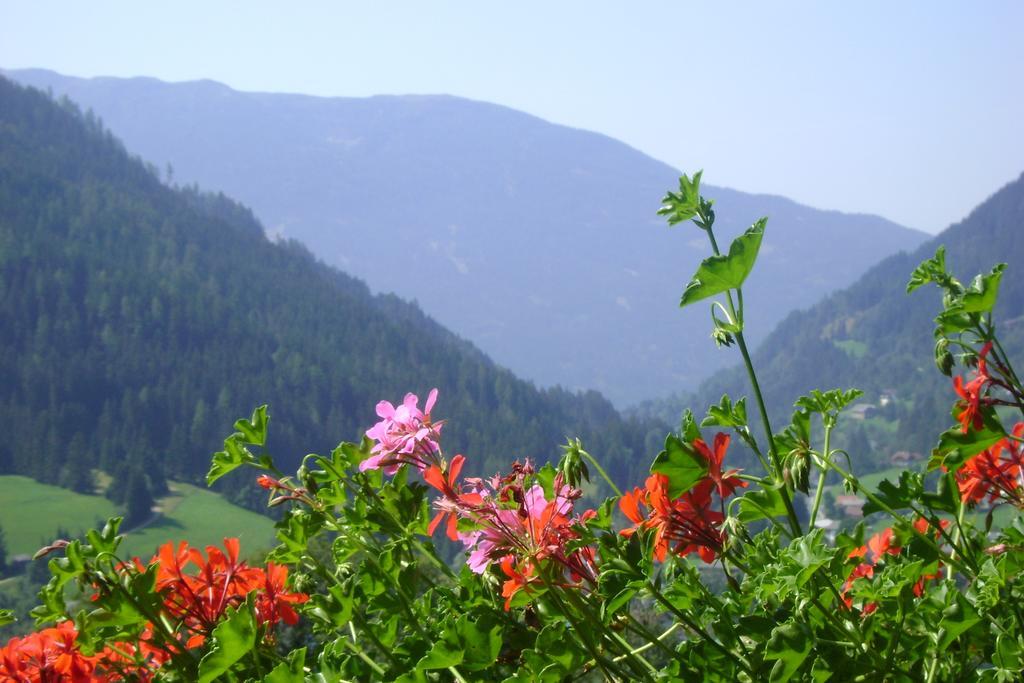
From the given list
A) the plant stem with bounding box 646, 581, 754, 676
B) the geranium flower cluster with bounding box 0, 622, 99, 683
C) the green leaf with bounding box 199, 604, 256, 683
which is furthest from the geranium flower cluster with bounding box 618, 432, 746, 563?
the geranium flower cluster with bounding box 0, 622, 99, 683

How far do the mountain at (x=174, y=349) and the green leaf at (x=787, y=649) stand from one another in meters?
93.3

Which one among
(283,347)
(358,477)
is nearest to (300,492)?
(358,477)

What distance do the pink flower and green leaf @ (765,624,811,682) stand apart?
2.00 feet

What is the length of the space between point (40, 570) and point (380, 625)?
81.1 m

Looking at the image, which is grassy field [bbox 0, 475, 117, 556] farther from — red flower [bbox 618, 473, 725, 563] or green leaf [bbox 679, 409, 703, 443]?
green leaf [bbox 679, 409, 703, 443]

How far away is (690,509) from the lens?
1.36 metres

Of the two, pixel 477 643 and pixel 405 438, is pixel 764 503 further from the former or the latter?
pixel 405 438

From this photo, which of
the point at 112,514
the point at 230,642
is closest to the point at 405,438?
the point at 230,642

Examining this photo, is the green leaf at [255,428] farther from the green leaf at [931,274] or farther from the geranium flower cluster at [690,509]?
the green leaf at [931,274]

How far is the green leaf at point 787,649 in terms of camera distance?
3.41 ft

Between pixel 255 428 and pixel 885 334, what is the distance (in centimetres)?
18468

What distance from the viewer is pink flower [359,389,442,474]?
1502mm

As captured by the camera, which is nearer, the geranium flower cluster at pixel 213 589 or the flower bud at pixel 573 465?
the flower bud at pixel 573 465

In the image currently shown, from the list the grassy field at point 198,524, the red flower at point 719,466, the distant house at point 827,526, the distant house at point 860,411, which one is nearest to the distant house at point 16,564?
the grassy field at point 198,524
